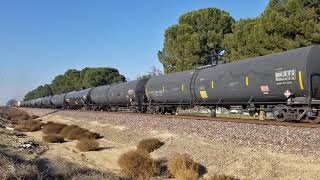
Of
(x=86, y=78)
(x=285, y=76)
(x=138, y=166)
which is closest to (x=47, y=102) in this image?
→ (x=86, y=78)

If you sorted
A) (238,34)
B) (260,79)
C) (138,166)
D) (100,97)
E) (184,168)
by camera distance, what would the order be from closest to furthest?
(184,168) → (138,166) → (260,79) → (238,34) → (100,97)

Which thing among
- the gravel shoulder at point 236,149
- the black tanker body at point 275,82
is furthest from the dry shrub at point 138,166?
the black tanker body at point 275,82

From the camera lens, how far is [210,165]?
46.2 ft

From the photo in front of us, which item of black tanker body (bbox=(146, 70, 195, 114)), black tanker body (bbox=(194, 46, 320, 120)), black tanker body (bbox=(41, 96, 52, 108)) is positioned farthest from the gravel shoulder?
black tanker body (bbox=(41, 96, 52, 108))

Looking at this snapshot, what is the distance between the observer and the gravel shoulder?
Answer: 1214 centimetres

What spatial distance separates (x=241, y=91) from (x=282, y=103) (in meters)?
3.05

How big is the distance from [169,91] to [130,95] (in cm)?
853

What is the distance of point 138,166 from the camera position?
14406mm

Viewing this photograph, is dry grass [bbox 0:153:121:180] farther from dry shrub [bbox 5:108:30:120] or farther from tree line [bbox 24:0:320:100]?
dry shrub [bbox 5:108:30:120]

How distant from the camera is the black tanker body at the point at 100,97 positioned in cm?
4778

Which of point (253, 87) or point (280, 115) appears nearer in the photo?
point (280, 115)

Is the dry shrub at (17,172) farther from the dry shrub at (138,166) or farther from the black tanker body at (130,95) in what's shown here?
the black tanker body at (130,95)

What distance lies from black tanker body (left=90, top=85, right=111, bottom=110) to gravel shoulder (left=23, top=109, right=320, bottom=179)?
2590 centimetres

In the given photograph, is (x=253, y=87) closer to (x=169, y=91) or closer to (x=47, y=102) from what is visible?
(x=169, y=91)
